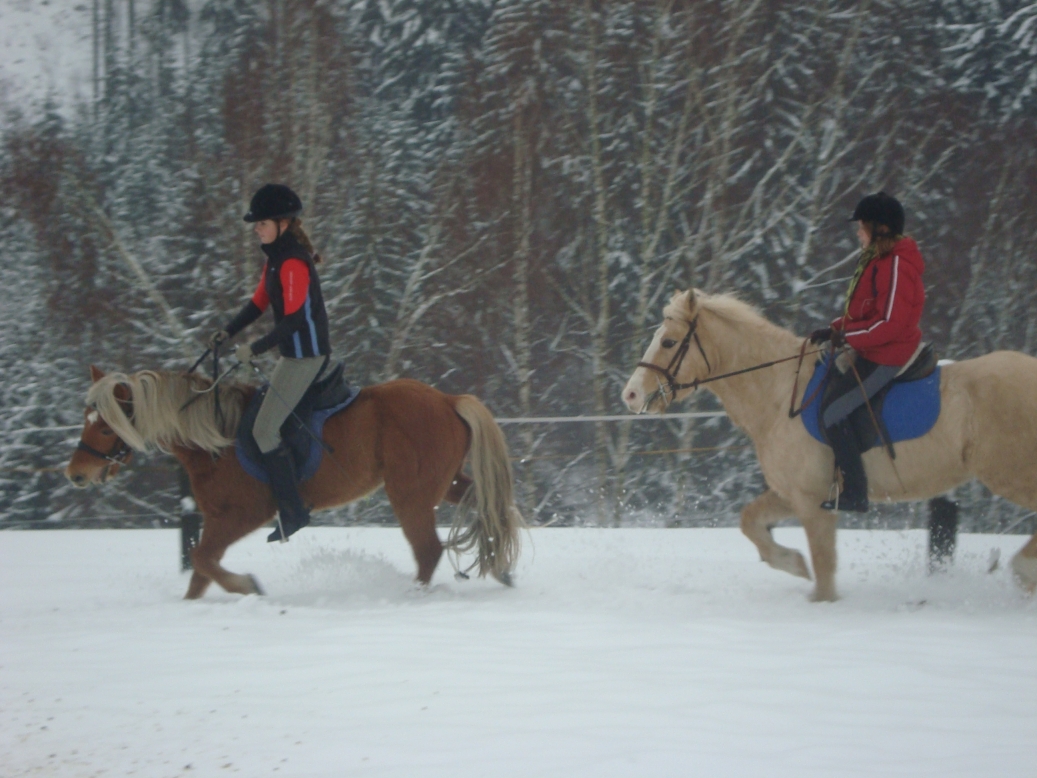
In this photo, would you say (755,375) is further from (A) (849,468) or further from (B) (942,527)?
(B) (942,527)

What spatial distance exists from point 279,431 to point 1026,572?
418 centimetres

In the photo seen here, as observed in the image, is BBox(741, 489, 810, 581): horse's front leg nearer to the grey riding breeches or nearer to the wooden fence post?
the wooden fence post

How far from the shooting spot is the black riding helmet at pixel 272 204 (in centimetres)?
568

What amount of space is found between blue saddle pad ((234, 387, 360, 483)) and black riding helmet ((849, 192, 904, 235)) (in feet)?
10.9

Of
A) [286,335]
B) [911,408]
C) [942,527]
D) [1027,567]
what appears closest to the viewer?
[1027,567]

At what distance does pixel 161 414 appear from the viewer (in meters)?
5.80

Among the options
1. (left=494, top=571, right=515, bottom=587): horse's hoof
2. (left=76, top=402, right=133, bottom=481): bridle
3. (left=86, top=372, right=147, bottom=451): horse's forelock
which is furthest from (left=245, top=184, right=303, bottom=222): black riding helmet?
(left=494, top=571, right=515, bottom=587): horse's hoof

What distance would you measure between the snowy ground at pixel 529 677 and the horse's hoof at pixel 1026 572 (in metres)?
0.09

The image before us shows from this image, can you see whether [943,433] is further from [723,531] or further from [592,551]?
[723,531]

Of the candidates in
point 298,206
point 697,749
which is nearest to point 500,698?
point 697,749

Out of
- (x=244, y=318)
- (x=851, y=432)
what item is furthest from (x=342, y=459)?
(x=851, y=432)

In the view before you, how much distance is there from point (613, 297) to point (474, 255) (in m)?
2.67

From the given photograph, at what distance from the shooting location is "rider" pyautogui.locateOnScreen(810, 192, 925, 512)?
5262mm

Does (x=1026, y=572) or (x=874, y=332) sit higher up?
(x=874, y=332)
